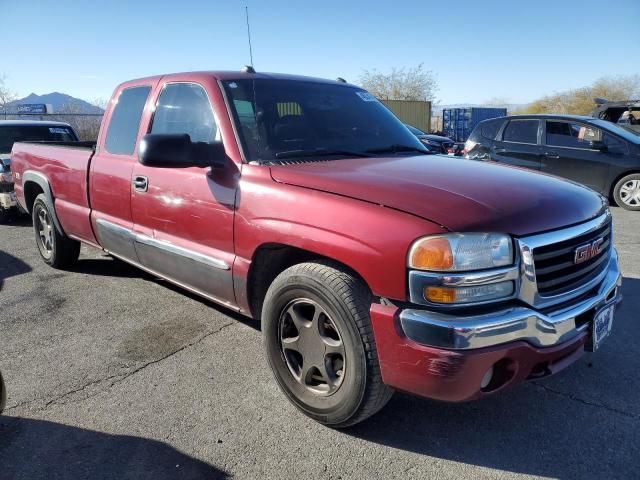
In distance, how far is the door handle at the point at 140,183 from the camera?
360cm

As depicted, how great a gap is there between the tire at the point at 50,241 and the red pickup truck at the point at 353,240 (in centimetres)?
166

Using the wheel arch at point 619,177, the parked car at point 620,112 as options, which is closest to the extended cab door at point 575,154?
the wheel arch at point 619,177

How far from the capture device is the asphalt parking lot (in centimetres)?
233

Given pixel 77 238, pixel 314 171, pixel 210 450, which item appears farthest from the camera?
pixel 77 238

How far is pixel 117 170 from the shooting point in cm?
396

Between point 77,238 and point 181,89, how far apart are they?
A: 2.17 meters

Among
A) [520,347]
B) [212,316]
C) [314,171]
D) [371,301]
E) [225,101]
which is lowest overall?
[212,316]

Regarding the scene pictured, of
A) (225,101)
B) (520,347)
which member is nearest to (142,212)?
(225,101)

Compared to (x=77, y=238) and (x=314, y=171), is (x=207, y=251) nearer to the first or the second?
(x=314, y=171)

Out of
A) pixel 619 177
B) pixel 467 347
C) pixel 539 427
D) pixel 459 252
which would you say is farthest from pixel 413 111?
pixel 467 347

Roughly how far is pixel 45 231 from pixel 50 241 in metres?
0.18

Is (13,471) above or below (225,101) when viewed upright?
below

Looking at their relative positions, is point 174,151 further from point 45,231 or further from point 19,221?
point 19,221

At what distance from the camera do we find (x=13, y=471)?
2307 mm
